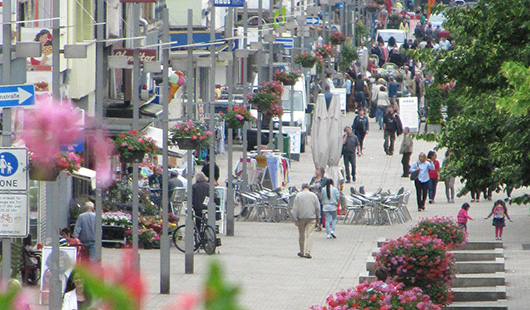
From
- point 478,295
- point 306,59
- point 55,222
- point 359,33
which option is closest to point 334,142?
point 306,59

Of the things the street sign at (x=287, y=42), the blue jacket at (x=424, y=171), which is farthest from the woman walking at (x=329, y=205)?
the street sign at (x=287, y=42)

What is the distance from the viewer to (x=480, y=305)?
16125 mm

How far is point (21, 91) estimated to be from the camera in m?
11.2

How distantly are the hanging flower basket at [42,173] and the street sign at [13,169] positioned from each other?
1.99 feet

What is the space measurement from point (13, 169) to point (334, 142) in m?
18.8

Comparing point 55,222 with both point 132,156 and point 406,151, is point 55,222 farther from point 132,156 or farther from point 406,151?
point 406,151

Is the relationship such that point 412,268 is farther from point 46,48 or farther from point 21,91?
point 46,48

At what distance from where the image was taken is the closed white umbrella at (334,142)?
29469mm

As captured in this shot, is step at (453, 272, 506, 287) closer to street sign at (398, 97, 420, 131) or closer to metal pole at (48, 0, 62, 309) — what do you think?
metal pole at (48, 0, 62, 309)

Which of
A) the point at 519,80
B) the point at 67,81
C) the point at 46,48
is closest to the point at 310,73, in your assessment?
the point at 67,81

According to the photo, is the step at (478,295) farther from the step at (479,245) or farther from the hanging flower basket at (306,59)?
the hanging flower basket at (306,59)

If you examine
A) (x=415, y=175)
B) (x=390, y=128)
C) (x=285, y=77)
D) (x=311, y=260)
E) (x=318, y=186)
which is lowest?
(x=311, y=260)

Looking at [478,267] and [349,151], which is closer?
[478,267]

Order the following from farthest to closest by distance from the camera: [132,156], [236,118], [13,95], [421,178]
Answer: [421,178] → [236,118] → [132,156] → [13,95]
